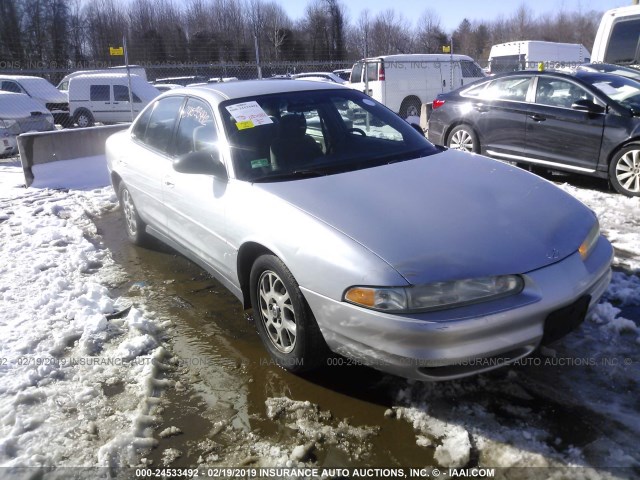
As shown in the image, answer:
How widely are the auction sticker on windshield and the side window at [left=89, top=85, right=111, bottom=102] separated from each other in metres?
15.7

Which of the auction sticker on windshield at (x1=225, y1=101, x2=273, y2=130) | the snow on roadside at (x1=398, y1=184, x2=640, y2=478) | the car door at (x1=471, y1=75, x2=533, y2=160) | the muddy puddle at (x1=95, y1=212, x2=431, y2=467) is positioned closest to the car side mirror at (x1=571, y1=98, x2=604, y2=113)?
the car door at (x1=471, y1=75, x2=533, y2=160)

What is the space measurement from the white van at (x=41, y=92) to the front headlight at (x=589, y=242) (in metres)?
17.0

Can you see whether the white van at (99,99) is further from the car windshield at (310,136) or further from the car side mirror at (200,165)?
the car side mirror at (200,165)

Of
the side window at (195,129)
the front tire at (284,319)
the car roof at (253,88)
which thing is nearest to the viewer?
the front tire at (284,319)

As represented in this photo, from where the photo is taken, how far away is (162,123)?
4.69m

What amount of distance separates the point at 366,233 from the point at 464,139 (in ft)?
20.1

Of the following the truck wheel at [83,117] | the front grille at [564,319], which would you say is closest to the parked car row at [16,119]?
the truck wheel at [83,117]

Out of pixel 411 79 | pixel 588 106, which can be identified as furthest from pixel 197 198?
pixel 411 79

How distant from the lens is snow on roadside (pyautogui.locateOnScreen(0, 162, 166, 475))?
2717 millimetres

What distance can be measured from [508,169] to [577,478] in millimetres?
2054

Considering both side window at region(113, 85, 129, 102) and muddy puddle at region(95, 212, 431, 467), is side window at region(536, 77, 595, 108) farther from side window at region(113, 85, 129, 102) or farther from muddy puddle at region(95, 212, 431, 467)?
side window at region(113, 85, 129, 102)

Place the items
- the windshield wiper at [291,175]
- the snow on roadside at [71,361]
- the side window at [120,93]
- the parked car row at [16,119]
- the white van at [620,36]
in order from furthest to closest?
the side window at [120,93]
the parked car row at [16,119]
the white van at [620,36]
the windshield wiper at [291,175]
the snow on roadside at [71,361]

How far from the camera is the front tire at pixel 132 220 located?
17.6 feet

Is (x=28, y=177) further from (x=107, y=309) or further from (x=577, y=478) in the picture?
(x=577, y=478)
